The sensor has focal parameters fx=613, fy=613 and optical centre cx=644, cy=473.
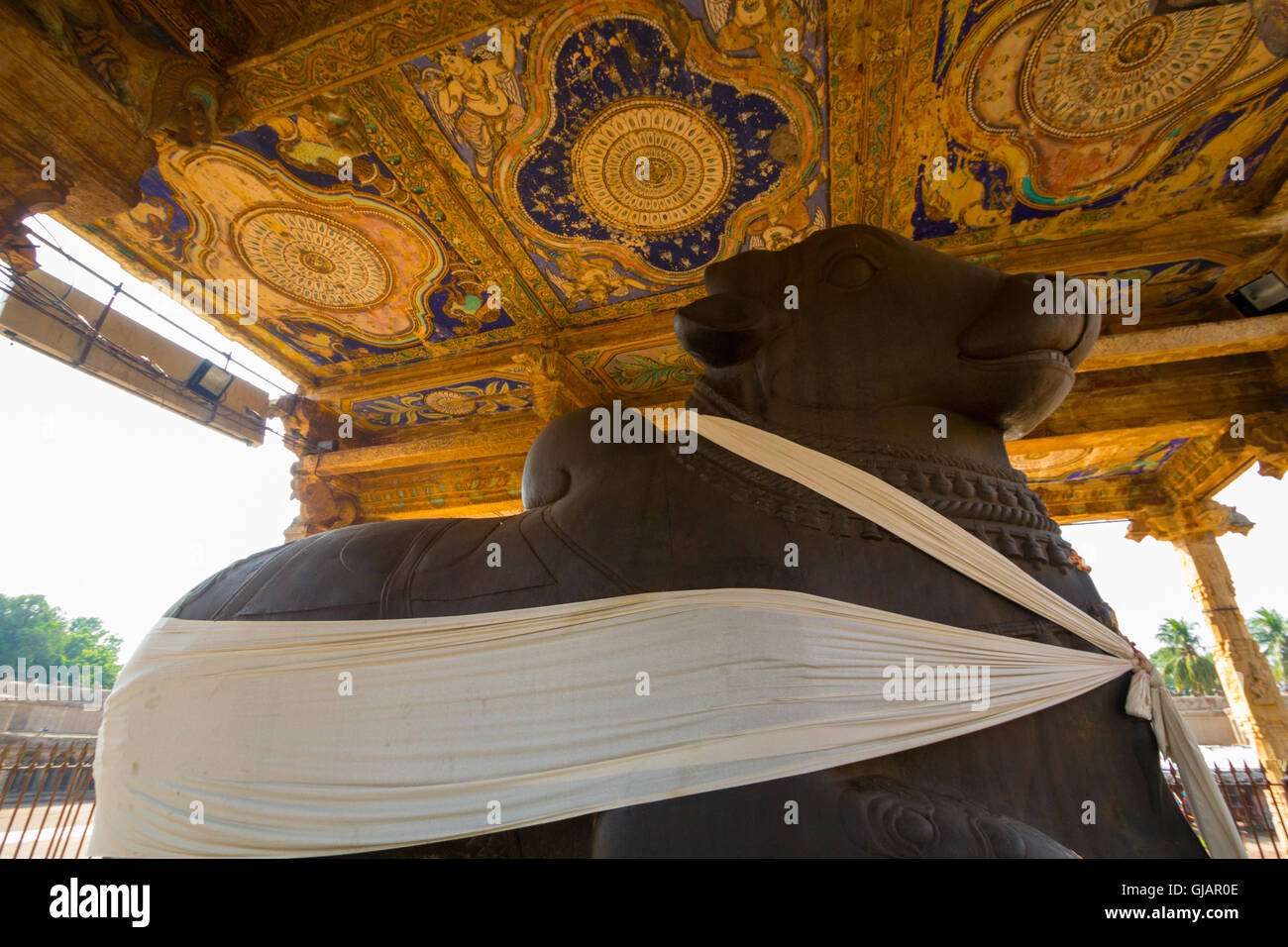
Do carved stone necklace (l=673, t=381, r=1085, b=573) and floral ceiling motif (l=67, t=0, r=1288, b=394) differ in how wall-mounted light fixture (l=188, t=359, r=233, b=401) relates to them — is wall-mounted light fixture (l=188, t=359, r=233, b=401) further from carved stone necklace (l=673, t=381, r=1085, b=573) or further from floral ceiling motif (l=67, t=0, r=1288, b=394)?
carved stone necklace (l=673, t=381, r=1085, b=573)

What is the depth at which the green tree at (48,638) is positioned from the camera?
22438 millimetres

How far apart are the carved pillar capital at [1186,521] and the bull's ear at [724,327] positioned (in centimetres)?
1006

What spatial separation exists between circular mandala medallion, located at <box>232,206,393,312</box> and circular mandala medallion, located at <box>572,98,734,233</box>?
2.32 m

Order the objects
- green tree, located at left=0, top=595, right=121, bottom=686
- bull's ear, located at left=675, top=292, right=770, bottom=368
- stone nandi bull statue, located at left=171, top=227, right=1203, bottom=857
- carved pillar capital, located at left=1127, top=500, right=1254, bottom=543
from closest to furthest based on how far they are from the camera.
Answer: stone nandi bull statue, located at left=171, top=227, right=1203, bottom=857
bull's ear, located at left=675, top=292, right=770, bottom=368
carved pillar capital, located at left=1127, top=500, right=1254, bottom=543
green tree, located at left=0, top=595, right=121, bottom=686

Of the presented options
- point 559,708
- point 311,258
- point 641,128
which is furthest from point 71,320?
point 559,708

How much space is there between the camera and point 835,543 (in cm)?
114

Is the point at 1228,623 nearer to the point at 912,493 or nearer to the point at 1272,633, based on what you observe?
the point at 912,493

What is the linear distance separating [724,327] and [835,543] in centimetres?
57

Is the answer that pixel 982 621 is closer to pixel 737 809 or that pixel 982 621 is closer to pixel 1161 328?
pixel 737 809

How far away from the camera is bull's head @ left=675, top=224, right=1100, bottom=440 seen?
4.34ft

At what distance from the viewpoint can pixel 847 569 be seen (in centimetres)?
111
